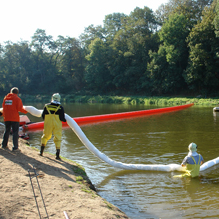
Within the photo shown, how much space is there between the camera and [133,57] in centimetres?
5288

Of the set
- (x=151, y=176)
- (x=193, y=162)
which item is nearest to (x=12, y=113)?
(x=151, y=176)

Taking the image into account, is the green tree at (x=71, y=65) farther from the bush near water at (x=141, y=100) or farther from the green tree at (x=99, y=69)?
the bush near water at (x=141, y=100)

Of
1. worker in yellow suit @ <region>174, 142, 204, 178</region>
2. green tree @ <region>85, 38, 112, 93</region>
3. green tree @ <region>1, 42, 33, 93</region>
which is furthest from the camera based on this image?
green tree @ <region>1, 42, 33, 93</region>

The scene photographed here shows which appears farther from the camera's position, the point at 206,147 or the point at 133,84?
the point at 133,84

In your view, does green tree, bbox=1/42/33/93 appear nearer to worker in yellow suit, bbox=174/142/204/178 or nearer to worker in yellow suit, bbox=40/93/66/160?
worker in yellow suit, bbox=40/93/66/160

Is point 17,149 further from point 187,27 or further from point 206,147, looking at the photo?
point 187,27

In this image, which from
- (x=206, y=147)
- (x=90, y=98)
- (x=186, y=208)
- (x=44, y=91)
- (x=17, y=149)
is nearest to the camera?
(x=186, y=208)

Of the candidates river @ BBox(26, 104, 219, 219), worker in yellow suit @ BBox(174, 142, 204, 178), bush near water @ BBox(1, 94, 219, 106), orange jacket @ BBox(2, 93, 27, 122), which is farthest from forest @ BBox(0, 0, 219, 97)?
orange jacket @ BBox(2, 93, 27, 122)

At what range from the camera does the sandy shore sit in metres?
3.53

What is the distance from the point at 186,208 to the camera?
4.77m

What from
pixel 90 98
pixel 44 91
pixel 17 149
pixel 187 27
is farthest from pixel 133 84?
pixel 17 149

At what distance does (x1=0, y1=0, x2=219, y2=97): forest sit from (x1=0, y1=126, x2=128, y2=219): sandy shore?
120ft

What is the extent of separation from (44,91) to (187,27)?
137 ft

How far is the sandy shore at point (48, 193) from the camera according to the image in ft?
11.6
